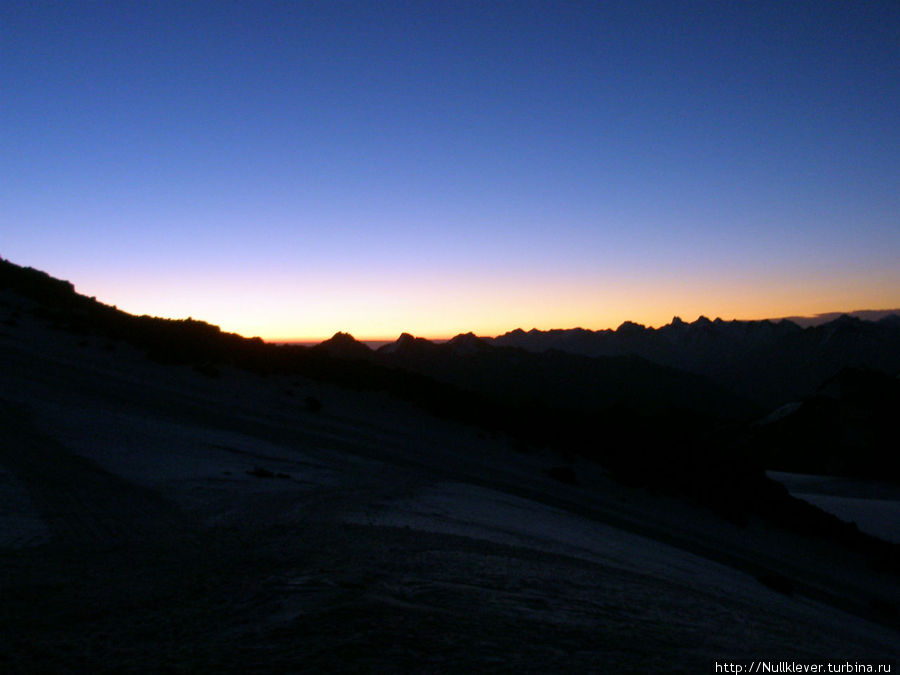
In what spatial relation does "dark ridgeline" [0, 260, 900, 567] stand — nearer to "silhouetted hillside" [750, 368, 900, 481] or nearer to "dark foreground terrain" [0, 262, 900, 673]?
"silhouetted hillside" [750, 368, 900, 481]

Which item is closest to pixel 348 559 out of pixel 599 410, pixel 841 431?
pixel 599 410

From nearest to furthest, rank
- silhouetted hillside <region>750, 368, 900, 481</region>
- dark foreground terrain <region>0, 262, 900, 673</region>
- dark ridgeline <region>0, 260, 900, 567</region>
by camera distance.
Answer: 1. dark foreground terrain <region>0, 262, 900, 673</region>
2. dark ridgeline <region>0, 260, 900, 567</region>
3. silhouetted hillside <region>750, 368, 900, 481</region>

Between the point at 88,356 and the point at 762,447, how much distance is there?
46901mm

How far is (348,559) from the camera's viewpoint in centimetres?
600

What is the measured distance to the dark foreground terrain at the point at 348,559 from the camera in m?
4.13

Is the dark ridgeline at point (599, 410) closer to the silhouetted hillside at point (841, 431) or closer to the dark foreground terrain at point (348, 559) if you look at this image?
the silhouetted hillside at point (841, 431)

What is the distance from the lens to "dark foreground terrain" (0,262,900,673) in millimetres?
4129

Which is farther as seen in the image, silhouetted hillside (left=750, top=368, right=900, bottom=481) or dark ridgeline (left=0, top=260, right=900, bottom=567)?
silhouetted hillside (left=750, top=368, right=900, bottom=481)

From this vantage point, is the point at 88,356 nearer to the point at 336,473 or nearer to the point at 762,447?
the point at 336,473

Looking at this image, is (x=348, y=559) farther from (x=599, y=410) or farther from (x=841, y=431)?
(x=841, y=431)

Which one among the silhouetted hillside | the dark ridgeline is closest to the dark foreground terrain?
the dark ridgeline

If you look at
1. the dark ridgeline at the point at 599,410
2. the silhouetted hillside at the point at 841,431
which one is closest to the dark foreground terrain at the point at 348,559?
the dark ridgeline at the point at 599,410

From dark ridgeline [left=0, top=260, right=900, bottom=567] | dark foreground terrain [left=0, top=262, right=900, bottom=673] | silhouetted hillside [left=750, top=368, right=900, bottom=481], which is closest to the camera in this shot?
dark foreground terrain [left=0, top=262, right=900, bottom=673]

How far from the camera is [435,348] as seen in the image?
9031 centimetres
